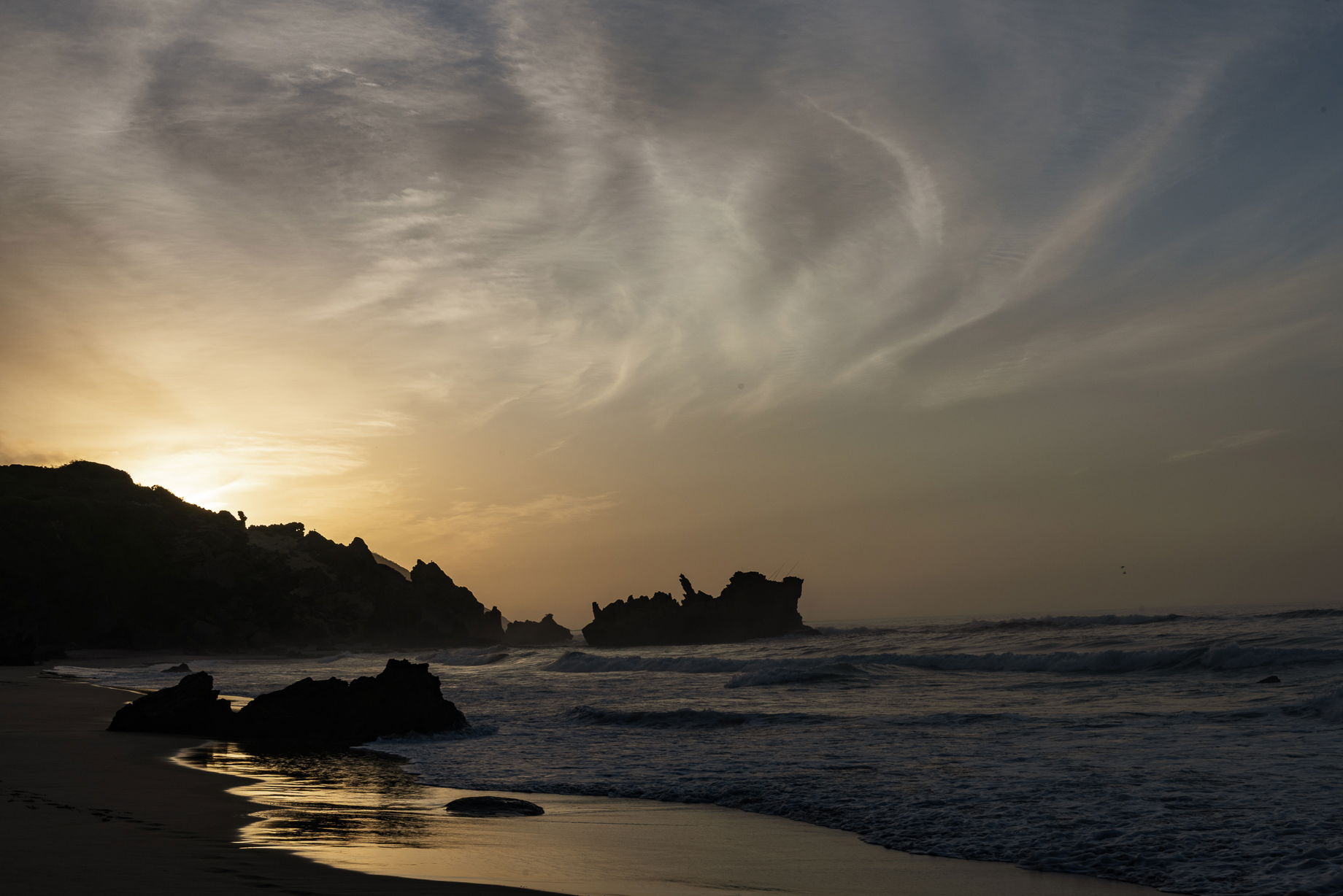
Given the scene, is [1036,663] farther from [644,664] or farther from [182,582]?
[182,582]

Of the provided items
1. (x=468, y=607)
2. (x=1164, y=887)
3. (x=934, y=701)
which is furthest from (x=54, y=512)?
(x=1164, y=887)

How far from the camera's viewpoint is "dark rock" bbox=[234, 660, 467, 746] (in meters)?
21.5

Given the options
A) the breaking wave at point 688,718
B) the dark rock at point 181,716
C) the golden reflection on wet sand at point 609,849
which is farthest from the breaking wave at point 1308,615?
the dark rock at point 181,716

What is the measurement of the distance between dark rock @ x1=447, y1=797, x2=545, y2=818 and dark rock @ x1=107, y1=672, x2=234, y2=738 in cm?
1206

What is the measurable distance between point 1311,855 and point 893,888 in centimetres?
458

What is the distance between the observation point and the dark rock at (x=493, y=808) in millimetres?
12398

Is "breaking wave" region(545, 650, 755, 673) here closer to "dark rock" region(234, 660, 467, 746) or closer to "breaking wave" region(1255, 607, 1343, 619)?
"dark rock" region(234, 660, 467, 746)

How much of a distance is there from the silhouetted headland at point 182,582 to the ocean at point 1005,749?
156 ft

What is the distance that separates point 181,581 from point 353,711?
74.6 meters

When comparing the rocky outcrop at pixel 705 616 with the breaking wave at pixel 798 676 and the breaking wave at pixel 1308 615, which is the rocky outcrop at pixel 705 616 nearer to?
the breaking wave at pixel 1308 615

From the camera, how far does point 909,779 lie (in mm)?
14422

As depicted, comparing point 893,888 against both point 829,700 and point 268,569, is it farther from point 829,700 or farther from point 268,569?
point 268,569

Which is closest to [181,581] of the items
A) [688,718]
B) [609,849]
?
[688,718]

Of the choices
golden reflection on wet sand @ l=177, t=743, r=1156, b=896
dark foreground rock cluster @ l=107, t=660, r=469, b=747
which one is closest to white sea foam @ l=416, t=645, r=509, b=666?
dark foreground rock cluster @ l=107, t=660, r=469, b=747
